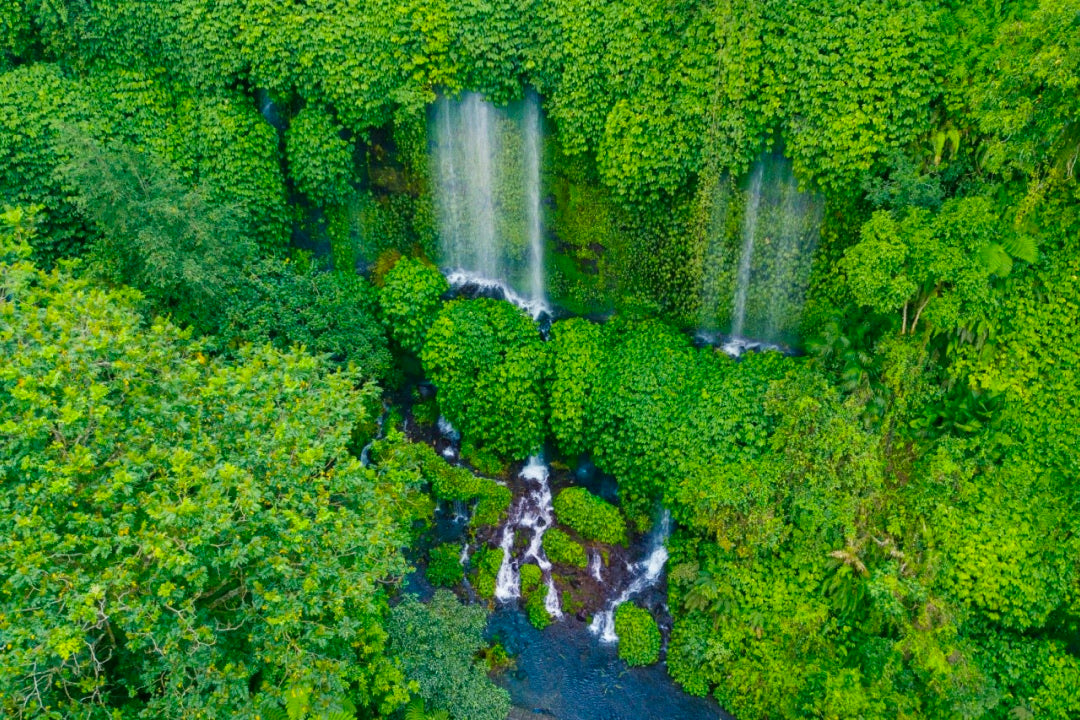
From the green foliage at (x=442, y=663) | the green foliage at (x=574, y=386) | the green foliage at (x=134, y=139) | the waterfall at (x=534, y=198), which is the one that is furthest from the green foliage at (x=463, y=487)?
the green foliage at (x=134, y=139)

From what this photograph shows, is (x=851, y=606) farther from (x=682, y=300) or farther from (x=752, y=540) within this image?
(x=682, y=300)

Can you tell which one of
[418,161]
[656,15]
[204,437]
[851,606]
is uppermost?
[656,15]

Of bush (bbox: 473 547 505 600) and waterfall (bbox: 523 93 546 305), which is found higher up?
waterfall (bbox: 523 93 546 305)

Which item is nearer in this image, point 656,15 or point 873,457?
point 873,457

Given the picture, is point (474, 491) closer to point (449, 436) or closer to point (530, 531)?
point (530, 531)

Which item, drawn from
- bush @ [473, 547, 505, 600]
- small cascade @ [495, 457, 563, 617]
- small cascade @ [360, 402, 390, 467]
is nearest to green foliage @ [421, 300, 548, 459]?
small cascade @ [495, 457, 563, 617]

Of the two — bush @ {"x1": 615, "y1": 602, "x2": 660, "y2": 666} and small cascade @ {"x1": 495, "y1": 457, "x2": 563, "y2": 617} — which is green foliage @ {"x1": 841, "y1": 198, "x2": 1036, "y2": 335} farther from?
small cascade @ {"x1": 495, "y1": 457, "x2": 563, "y2": 617}

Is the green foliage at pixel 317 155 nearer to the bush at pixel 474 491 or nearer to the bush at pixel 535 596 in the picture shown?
the bush at pixel 474 491

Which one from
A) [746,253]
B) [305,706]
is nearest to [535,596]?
[305,706]

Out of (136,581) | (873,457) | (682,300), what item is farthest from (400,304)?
(873,457)
